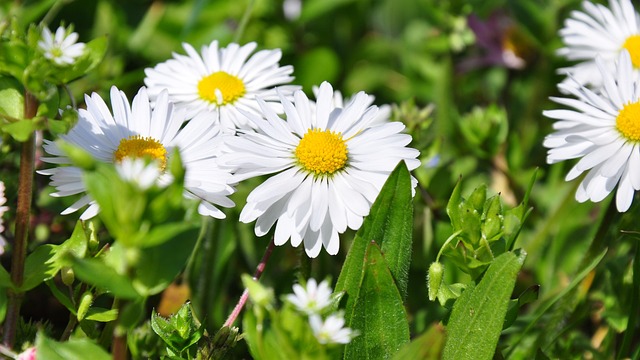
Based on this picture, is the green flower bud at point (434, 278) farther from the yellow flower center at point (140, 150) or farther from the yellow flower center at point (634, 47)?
the yellow flower center at point (634, 47)

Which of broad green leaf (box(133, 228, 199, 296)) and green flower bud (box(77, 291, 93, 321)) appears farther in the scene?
green flower bud (box(77, 291, 93, 321))

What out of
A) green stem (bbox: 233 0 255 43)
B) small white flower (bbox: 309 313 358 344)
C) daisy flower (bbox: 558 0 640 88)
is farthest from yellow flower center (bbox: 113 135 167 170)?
daisy flower (bbox: 558 0 640 88)

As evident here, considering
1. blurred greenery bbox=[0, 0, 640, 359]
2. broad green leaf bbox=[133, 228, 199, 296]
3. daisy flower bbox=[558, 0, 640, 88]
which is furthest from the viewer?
daisy flower bbox=[558, 0, 640, 88]

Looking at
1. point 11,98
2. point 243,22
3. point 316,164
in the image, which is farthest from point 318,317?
point 243,22

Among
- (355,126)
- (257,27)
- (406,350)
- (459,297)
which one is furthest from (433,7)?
(406,350)

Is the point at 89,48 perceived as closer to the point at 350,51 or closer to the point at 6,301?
the point at 6,301

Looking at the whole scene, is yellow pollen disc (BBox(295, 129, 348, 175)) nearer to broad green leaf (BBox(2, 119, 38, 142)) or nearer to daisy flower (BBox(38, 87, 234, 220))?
daisy flower (BBox(38, 87, 234, 220))

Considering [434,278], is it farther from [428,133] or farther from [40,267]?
[428,133]

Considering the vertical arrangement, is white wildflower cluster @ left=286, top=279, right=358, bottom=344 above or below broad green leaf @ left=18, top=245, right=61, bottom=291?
above
